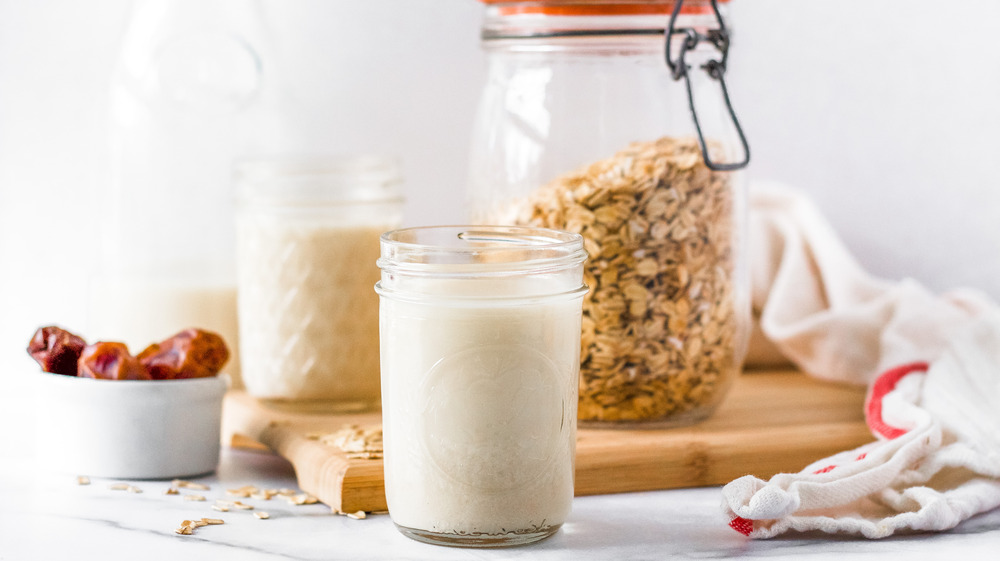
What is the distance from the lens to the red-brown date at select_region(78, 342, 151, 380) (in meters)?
0.92

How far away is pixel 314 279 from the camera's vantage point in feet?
3.45

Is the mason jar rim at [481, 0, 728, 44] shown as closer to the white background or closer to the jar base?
the white background

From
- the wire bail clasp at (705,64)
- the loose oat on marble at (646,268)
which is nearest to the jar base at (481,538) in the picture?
the loose oat on marble at (646,268)

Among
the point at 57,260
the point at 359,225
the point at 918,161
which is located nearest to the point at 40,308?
the point at 57,260

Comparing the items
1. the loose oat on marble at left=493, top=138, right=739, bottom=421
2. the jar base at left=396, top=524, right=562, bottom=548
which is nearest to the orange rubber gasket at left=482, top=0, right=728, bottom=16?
the loose oat on marble at left=493, top=138, right=739, bottom=421

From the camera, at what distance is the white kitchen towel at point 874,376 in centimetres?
78

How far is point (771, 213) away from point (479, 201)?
43cm

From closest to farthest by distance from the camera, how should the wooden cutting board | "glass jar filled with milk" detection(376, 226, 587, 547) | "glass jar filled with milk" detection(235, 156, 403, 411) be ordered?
"glass jar filled with milk" detection(376, 226, 587, 547)
the wooden cutting board
"glass jar filled with milk" detection(235, 156, 403, 411)

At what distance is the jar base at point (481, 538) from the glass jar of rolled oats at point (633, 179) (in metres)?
0.24

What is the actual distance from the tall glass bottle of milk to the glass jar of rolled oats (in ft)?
1.15

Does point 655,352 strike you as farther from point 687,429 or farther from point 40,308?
point 40,308

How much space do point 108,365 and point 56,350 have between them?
0.19 feet

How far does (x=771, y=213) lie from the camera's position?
130cm

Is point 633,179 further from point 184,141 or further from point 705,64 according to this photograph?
point 184,141
